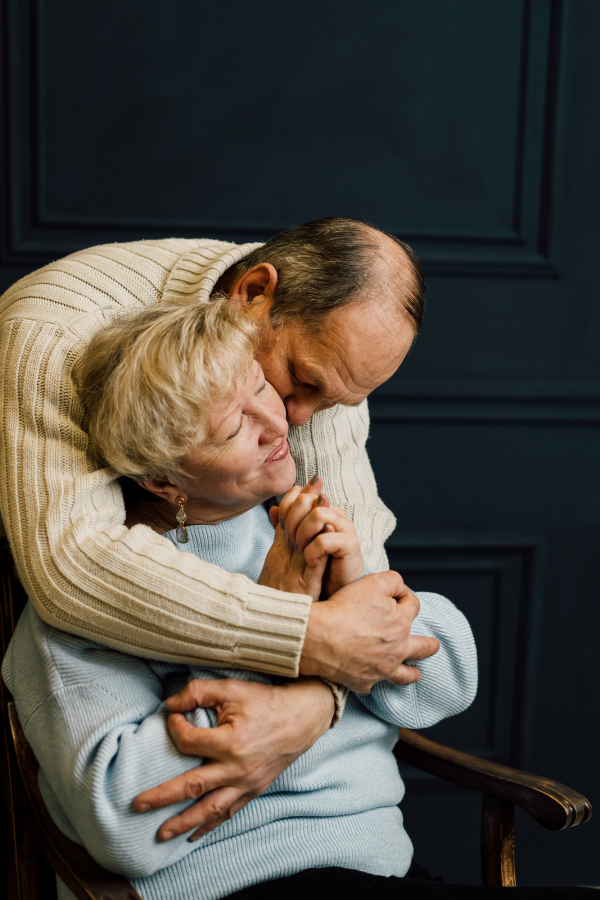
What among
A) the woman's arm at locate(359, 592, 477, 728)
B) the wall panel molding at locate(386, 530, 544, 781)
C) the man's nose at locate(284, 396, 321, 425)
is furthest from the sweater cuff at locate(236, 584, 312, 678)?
the wall panel molding at locate(386, 530, 544, 781)

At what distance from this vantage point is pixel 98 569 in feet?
3.19

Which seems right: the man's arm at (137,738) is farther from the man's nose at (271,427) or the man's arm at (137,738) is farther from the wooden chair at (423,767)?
the man's nose at (271,427)

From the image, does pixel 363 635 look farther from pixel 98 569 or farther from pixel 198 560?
pixel 98 569

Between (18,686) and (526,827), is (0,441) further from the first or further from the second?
(526,827)

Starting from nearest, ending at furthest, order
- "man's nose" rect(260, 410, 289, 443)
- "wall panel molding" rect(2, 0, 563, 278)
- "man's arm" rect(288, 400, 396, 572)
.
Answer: "man's nose" rect(260, 410, 289, 443), "man's arm" rect(288, 400, 396, 572), "wall panel molding" rect(2, 0, 563, 278)

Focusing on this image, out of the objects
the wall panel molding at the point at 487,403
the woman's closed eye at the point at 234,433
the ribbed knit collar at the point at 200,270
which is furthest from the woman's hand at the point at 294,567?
the wall panel molding at the point at 487,403

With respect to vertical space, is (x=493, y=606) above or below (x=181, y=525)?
below

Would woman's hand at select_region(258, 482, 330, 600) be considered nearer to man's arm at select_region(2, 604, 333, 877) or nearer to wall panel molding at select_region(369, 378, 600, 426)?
man's arm at select_region(2, 604, 333, 877)

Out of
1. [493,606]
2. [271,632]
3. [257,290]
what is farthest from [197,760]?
[493,606]

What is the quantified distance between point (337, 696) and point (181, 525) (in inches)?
14.3

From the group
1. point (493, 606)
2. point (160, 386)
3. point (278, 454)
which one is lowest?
point (493, 606)

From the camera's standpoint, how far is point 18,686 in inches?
43.6

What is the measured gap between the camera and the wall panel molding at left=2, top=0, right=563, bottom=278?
1642 mm

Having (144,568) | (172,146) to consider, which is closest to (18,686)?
(144,568)
